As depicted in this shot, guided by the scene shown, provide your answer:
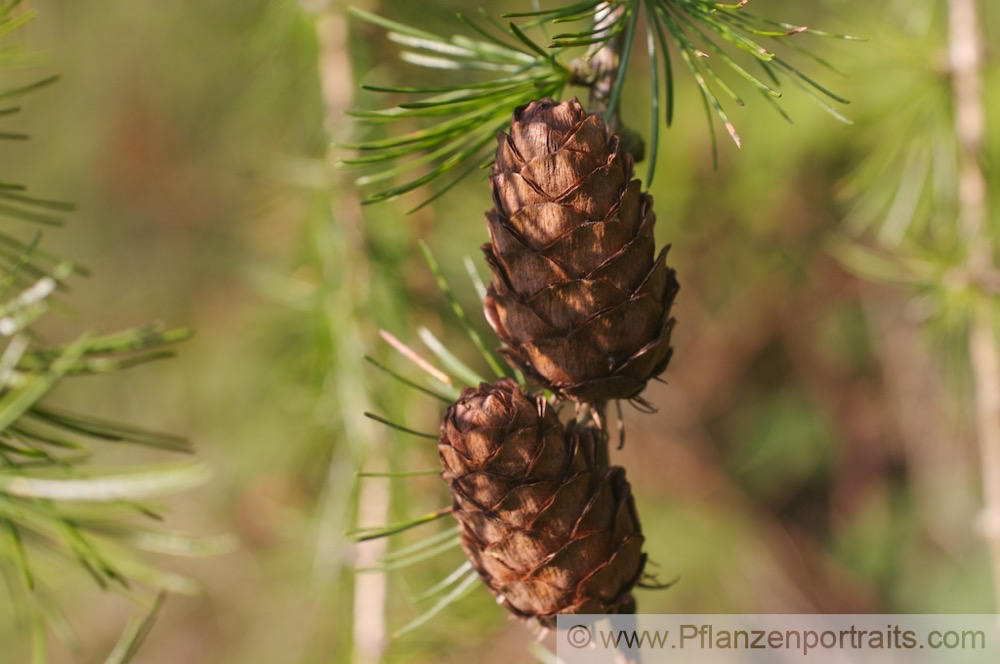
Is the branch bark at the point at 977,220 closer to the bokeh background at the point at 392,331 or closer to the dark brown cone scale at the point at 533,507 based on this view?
the bokeh background at the point at 392,331

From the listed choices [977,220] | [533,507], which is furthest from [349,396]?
[977,220]

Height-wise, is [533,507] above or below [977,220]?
below

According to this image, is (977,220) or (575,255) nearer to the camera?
(575,255)

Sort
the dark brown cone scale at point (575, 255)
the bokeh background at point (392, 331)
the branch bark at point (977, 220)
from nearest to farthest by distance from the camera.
A: the dark brown cone scale at point (575, 255), the branch bark at point (977, 220), the bokeh background at point (392, 331)

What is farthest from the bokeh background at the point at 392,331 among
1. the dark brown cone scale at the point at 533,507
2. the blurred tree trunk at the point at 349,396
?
the dark brown cone scale at the point at 533,507

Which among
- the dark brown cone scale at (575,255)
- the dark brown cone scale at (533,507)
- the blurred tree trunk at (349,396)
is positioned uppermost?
the blurred tree trunk at (349,396)

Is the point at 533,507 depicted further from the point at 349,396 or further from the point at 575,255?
the point at 349,396

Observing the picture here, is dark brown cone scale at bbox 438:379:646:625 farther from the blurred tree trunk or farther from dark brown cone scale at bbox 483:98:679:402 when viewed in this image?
the blurred tree trunk
